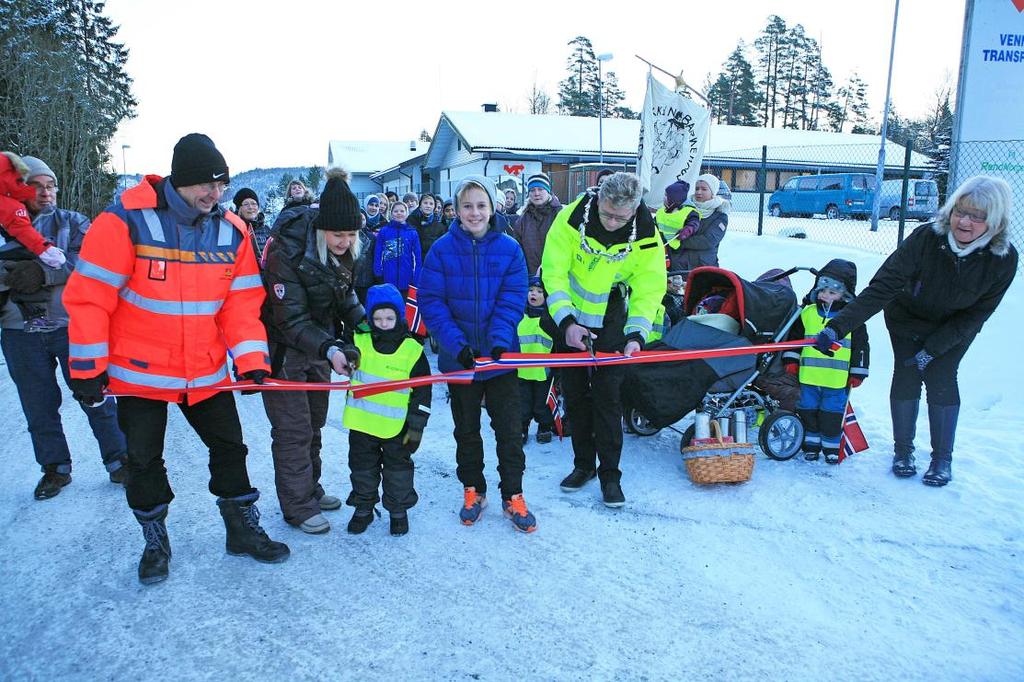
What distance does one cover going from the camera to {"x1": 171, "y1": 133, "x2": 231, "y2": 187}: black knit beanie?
2.92 meters

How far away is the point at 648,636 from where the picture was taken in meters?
2.77

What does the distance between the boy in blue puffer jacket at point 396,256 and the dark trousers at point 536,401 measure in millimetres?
2573

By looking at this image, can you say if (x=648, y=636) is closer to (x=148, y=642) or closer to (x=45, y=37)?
(x=148, y=642)

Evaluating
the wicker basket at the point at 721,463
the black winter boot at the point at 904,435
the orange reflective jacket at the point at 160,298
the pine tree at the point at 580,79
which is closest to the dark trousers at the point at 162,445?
the orange reflective jacket at the point at 160,298

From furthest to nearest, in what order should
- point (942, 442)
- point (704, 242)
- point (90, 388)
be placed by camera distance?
point (704, 242) → point (942, 442) → point (90, 388)

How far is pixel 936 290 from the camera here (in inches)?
167

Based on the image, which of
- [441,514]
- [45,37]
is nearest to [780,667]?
[441,514]

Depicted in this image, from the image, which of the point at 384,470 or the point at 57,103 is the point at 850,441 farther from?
the point at 57,103

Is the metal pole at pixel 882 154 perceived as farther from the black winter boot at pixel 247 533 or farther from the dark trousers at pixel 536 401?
the black winter boot at pixel 247 533

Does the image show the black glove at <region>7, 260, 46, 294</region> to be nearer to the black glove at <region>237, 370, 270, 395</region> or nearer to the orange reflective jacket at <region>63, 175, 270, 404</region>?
the orange reflective jacket at <region>63, 175, 270, 404</region>

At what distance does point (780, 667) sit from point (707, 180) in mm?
5088

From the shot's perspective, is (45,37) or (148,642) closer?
(148,642)

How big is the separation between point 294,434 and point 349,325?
69 centimetres

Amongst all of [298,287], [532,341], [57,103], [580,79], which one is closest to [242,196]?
[532,341]
